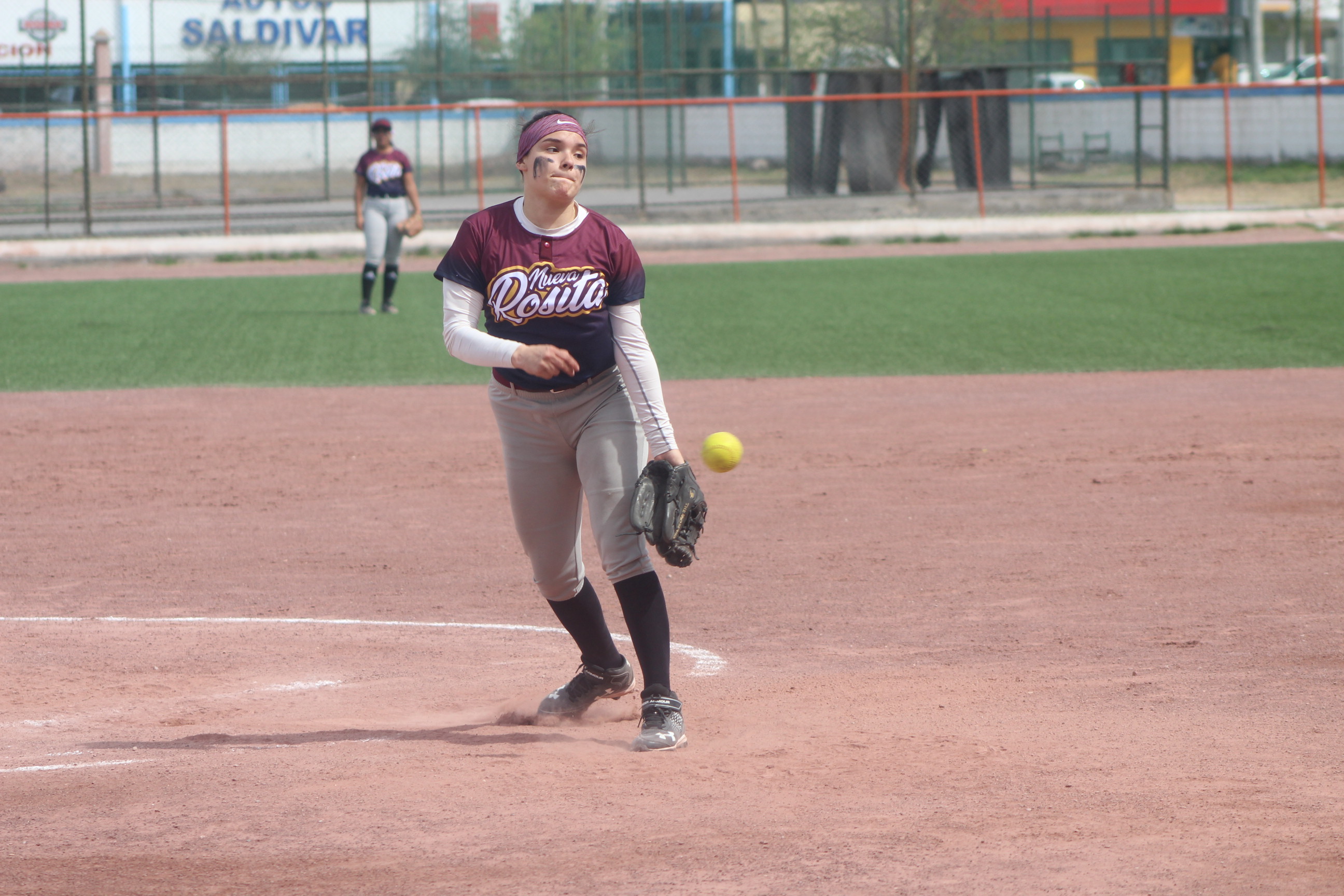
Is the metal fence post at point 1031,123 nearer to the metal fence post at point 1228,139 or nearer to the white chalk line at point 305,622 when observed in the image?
the metal fence post at point 1228,139

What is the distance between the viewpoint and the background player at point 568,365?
4.32 m

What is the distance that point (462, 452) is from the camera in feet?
31.9

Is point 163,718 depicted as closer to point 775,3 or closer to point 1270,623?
point 1270,623

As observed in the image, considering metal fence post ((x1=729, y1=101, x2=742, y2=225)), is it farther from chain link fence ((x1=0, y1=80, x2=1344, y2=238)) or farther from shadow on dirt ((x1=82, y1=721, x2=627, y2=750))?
shadow on dirt ((x1=82, y1=721, x2=627, y2=750))

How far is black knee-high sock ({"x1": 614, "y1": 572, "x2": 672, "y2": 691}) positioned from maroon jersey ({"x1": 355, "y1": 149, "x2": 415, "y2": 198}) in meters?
11.3

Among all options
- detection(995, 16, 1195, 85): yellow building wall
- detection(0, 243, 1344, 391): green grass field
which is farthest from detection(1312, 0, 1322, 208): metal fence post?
detection(995, 16, 1195, 85): yellow building wall

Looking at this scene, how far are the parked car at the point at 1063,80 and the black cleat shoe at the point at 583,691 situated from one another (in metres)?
33.5

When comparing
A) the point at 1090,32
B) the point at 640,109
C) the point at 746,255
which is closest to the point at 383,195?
the point at 746,255

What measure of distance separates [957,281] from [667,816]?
15.3m

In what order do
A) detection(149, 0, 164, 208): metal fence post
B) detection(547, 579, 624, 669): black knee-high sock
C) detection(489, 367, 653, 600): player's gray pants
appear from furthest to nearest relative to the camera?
detection(149, 0, 164, 208): metal fence post < detection(547, 579, 624, 669): black knee-high sock < detection(489, 367, 653, 600): player's gray pants

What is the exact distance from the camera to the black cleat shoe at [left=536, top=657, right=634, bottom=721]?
16.0ft

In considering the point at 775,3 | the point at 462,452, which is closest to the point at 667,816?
the point at 462,452

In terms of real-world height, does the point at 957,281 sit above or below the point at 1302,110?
below

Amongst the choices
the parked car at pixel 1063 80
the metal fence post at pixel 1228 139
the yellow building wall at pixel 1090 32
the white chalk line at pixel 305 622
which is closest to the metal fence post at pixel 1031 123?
the metal fence post at pixel 1228 139
